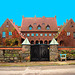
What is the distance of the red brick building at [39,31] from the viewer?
40.9m

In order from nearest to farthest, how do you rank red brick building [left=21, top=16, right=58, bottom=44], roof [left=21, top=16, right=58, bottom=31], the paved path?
1. the paved path
2. red brick building [left=21, top=16, right=58, bottom=44]
3. roof [left=21, top=16, right=58, bottom=31]

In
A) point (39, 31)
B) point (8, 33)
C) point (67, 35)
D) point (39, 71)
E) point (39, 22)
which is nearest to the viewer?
point (39, 71)

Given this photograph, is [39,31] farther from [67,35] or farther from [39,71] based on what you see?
[39,71]

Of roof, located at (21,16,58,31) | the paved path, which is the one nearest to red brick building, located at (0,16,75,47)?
roof, located at (21,16,58,31)

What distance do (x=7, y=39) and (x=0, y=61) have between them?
22.3 metres

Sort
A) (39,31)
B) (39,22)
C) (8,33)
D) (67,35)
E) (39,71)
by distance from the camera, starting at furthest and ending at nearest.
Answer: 1. (39,22)
2. (39,31)
3. (67,35)
4. (8,33)
5. (39,71)

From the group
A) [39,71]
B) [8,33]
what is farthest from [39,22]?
[39,71]

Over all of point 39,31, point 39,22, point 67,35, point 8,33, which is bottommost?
point 67,35

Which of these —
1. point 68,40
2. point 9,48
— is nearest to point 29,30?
point 68,40

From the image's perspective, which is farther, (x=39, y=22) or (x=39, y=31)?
(x=39, y=22)

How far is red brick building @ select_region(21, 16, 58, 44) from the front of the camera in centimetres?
4091

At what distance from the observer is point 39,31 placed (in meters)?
41.1

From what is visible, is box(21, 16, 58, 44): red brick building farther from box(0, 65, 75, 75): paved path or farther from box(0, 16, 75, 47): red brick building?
box(0, 65, 75, 75): paved path

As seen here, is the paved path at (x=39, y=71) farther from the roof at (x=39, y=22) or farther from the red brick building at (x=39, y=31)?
the roof at (x=39, y=22)
